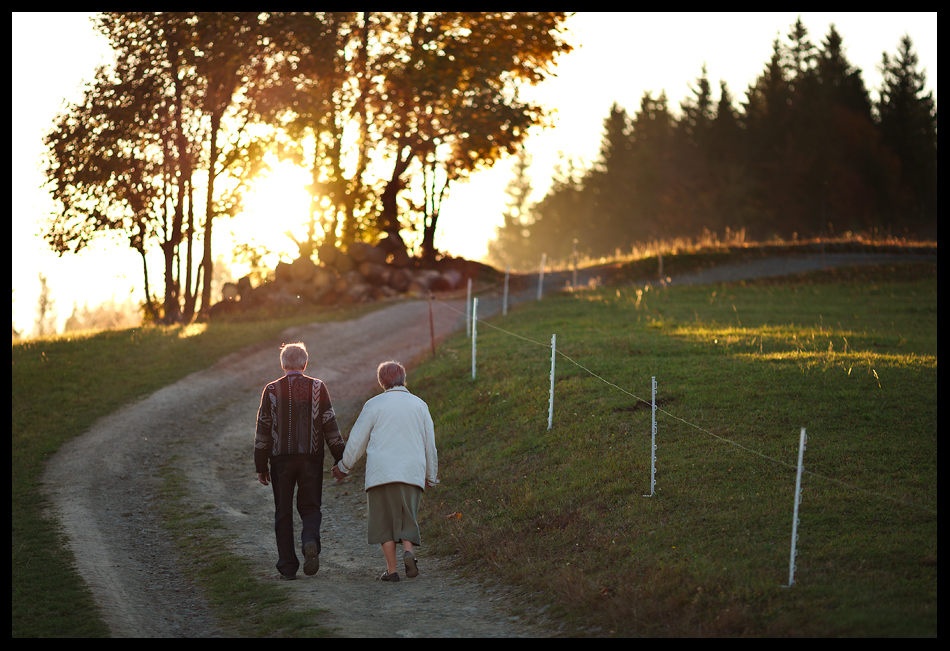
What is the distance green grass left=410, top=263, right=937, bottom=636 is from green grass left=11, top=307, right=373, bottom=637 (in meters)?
3.43

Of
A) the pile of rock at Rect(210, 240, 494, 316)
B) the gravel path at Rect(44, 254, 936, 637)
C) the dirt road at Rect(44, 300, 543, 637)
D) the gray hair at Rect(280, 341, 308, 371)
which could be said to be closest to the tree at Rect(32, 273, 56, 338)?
the pile of rock at Rect(210, 240, 494, 316)

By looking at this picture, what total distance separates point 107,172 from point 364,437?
2173cm

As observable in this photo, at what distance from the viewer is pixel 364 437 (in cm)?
718

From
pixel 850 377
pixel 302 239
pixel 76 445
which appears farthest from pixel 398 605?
pixel 302 239

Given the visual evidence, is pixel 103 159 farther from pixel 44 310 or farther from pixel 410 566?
pixel 44 310

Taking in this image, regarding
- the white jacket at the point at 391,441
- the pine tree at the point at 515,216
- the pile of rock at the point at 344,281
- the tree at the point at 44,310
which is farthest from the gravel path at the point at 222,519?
the tree at the point at 44,310

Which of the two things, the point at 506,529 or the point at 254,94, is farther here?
the point at 254,94

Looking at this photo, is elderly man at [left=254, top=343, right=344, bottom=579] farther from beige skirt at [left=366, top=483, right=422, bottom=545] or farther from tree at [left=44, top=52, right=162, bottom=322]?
tree at [left=44, top=52, right=162, bottom=322]

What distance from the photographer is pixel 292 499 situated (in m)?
7.36

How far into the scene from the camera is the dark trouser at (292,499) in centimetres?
734

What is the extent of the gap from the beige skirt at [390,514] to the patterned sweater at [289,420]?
575 millimetres

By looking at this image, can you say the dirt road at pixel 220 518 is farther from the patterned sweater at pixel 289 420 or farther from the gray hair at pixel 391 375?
the gray hair at pixel 391 375

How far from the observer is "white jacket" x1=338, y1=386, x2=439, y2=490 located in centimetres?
709
